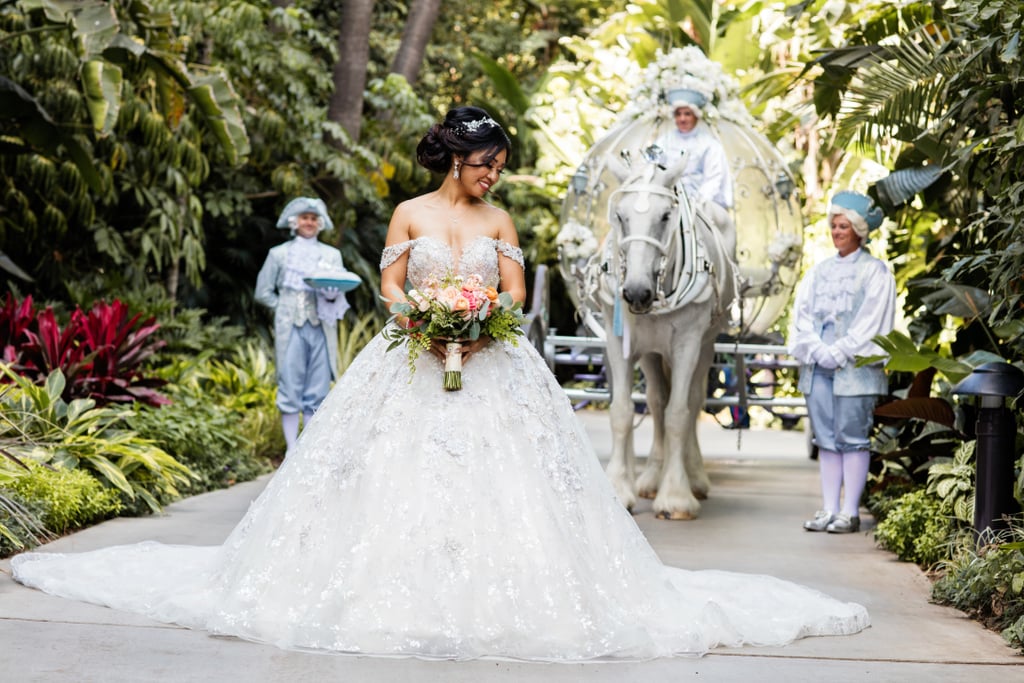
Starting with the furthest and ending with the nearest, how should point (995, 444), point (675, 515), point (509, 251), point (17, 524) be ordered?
point (675, 515)
point (17, 524)
point (995, 444)
point (509, 251)

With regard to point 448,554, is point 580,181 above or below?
above

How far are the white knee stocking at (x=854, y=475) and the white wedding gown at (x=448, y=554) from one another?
2.98 metres

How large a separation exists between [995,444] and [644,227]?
284cm

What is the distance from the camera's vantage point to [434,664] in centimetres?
472

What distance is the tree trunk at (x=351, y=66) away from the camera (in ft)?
55.7

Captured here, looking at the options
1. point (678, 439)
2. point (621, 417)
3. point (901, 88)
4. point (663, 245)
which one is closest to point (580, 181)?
point (621, 417)

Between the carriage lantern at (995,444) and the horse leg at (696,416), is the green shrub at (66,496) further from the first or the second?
the carriage lantern at (995,444)

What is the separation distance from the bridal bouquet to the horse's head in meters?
2.67

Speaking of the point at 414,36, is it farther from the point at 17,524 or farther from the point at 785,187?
the point at 17,524

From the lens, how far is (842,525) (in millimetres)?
8773

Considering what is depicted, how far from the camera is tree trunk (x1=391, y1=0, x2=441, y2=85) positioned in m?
18.6

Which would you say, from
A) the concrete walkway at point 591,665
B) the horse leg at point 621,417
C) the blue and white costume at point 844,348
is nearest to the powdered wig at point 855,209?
the blue and white costume at point 844,348

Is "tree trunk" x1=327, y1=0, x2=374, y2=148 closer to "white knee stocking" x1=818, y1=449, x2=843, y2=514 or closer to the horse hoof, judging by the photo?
the horse hoof

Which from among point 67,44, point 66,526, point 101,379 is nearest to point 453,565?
point 66,526
